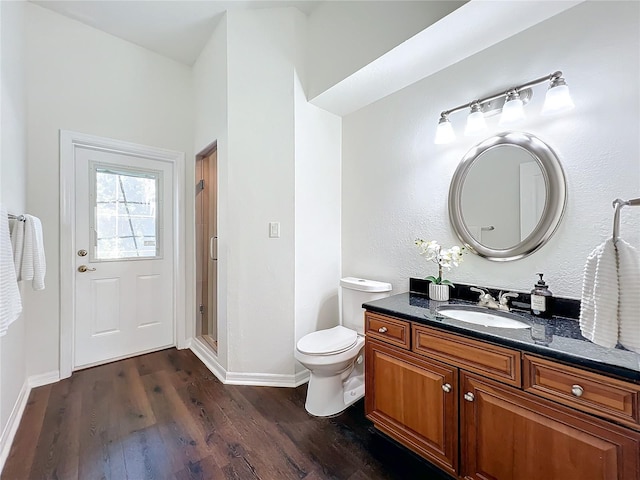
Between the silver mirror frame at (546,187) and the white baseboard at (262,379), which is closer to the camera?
the silver mirror frame at (546,187)

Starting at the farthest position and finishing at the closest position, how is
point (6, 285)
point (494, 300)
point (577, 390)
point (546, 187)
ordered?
point (494, 300)
point (546, 187)
point (6, 285)
point (577, 390)

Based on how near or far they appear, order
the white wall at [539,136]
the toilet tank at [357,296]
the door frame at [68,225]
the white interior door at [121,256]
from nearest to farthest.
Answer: the white wall at [539,136] → the toilet tank at [357,296] → the door frame at [68,225] → the white interior door at [121,256]

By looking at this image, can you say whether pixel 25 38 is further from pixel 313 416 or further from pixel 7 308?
pixel 313 416

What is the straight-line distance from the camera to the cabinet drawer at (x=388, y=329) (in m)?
1.43

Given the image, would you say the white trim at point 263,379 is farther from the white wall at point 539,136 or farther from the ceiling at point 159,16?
the ceiling at point 159,16

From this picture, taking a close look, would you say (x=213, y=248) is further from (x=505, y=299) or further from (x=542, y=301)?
(x=542, y=301)

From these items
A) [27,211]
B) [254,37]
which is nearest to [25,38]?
[27,211]

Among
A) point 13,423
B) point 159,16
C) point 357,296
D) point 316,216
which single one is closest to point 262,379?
point 357,296

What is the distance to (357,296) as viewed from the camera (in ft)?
6.72

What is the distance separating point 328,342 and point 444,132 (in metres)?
1.54

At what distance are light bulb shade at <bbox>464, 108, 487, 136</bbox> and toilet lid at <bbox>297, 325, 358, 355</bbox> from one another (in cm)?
150

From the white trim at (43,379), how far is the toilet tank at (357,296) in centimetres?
235

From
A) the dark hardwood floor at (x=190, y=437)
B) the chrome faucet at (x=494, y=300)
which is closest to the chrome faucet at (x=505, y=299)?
the chrome faucet at (x=494, y=300)

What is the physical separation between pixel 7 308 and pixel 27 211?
123 centimetres
